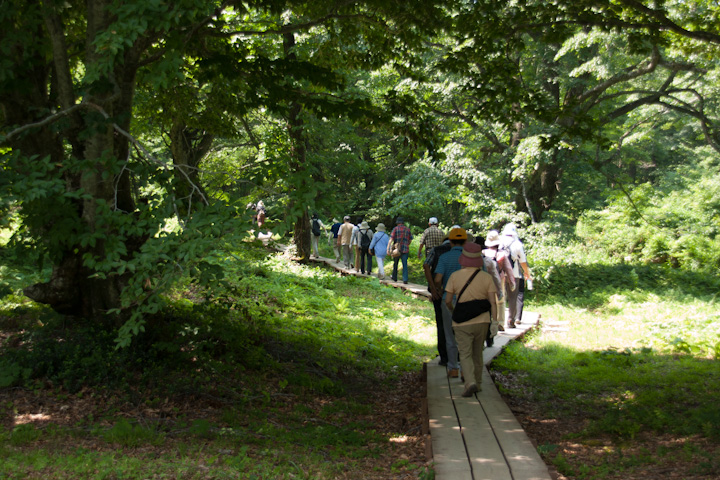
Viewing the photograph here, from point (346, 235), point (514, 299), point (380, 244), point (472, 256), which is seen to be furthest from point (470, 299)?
point (346, 235)

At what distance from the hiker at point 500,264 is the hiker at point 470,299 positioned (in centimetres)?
276

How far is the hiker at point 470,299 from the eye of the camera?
656 centimetres

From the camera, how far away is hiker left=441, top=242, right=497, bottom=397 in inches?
258

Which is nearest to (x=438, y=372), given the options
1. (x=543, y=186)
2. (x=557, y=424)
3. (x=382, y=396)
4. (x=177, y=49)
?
(x=382, y=396)

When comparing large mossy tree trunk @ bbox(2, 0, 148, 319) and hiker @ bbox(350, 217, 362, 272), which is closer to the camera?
large mossy tree trunk @ bbox(2, 0, 148, 319)

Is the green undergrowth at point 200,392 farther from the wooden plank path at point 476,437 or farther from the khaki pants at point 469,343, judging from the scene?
the khaki pants at point 469,343

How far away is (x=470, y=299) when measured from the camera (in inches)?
258

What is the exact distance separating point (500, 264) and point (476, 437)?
5230 mm

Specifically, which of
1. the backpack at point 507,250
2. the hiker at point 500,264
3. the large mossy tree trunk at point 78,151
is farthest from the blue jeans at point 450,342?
the large mossy tree trunk at point 78,151

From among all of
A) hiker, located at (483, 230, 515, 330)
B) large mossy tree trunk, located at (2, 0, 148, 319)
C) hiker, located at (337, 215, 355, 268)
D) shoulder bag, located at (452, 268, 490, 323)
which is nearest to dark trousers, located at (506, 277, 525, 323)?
hiker, located at (483, 230, 515, 330)

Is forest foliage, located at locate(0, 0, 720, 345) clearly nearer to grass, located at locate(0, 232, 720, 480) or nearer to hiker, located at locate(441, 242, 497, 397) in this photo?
grass, located at locate(0, 232, 720, 480)

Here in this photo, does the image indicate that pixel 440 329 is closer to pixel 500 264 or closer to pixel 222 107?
pixel 500 264

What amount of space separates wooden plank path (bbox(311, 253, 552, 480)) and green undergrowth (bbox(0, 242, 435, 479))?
1.35ft

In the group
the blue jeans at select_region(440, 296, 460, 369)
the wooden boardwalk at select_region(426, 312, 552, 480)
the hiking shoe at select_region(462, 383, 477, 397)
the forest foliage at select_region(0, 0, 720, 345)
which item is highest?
the forest foliage at select_region(0, 0, 720, 345)
